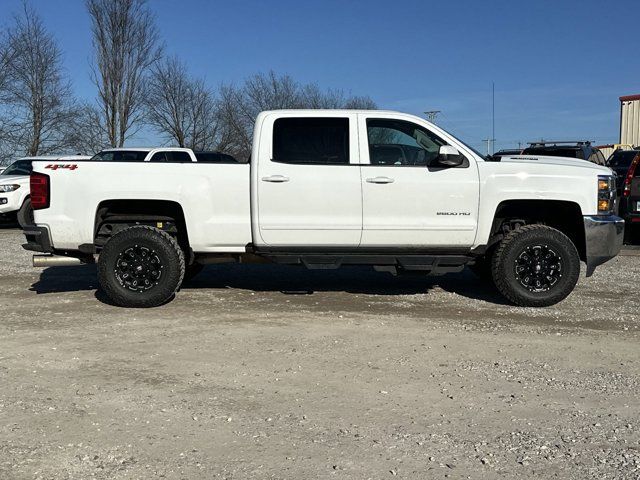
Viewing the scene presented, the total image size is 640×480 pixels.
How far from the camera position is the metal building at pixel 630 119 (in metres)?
27.8

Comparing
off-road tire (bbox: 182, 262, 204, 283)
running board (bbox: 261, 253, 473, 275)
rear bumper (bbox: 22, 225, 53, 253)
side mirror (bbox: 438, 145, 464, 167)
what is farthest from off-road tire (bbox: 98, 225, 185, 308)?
side mirror (bbox: 438, 145, 464, 167)

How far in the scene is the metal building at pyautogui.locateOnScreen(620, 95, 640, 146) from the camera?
27812 mm

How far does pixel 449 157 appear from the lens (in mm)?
6285

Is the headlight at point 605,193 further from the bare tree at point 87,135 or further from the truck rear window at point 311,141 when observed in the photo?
the bare tree at point 87,135

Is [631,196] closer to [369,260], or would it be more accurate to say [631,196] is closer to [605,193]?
[605,193]

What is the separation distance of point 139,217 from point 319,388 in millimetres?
3358

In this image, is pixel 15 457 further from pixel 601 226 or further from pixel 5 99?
pixel 5 99

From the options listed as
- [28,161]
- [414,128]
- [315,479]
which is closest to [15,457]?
[315,479]

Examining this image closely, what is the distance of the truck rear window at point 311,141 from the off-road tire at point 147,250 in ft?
4.67

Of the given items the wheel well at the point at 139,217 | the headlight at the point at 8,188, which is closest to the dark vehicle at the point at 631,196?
the wheel well at the point at 139,217

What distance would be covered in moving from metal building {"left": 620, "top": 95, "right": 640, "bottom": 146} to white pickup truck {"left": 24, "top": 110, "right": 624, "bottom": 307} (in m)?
24.3

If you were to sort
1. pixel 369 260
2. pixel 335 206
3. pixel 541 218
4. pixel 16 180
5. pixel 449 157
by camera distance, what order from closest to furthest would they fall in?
pixel 449 157
pixel 335 206
pixel 369 260
pixel 541 218
pixel 16 180

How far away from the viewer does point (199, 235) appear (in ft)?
21.3

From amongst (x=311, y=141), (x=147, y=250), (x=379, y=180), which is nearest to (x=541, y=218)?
(x=379, y=180)
